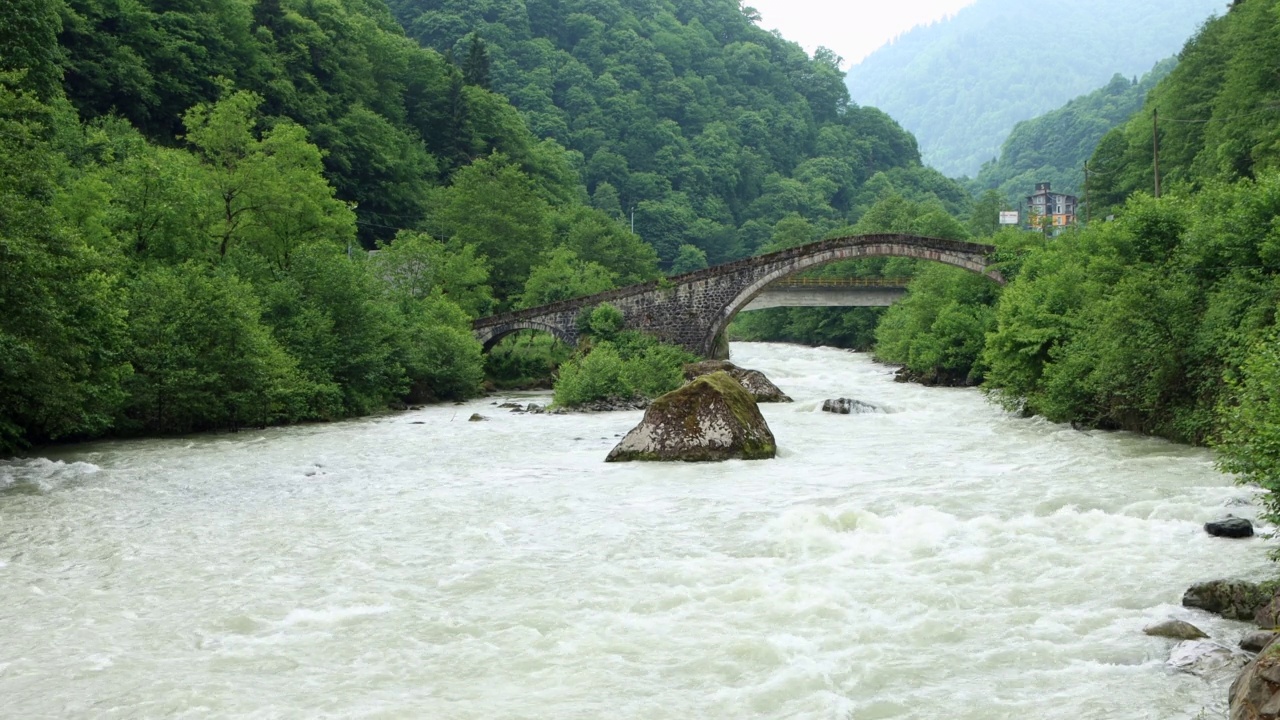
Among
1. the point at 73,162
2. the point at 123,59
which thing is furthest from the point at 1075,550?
the point at 123,59

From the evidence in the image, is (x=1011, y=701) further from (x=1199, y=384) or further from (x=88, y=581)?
(x=1199, y=384)

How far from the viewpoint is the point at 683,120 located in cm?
11181

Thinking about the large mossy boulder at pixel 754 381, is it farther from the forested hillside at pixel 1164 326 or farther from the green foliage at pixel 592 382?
the forested hillside at pixel 1164 326

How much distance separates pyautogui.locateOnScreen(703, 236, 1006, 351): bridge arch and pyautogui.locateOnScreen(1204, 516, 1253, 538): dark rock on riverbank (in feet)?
97.2

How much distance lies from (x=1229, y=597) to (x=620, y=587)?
533cm

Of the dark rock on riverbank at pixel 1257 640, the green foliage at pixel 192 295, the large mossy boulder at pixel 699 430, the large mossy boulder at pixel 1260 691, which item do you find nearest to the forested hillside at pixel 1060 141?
the green foliage at pixel 192 295

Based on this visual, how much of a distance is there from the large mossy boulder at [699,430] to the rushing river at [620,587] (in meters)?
0.62

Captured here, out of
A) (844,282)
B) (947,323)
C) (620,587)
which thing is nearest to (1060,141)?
(844,282)

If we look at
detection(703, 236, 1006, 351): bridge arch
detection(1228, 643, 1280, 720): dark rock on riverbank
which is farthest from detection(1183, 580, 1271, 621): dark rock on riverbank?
detection(703, 236, 1006, 351): bridge arch

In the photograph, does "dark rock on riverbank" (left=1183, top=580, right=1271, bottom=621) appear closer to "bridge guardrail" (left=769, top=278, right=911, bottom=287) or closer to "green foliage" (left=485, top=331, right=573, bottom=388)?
"green foliage" (left=485, top=331, right=573, bottom=388)

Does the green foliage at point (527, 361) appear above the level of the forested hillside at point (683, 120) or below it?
below

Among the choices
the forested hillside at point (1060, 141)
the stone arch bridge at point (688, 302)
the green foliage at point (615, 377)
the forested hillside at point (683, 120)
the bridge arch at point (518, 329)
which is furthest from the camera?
the forested hillside at point (1060, 141)

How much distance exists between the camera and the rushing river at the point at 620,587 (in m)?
7.45

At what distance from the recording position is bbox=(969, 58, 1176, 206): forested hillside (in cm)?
14062
